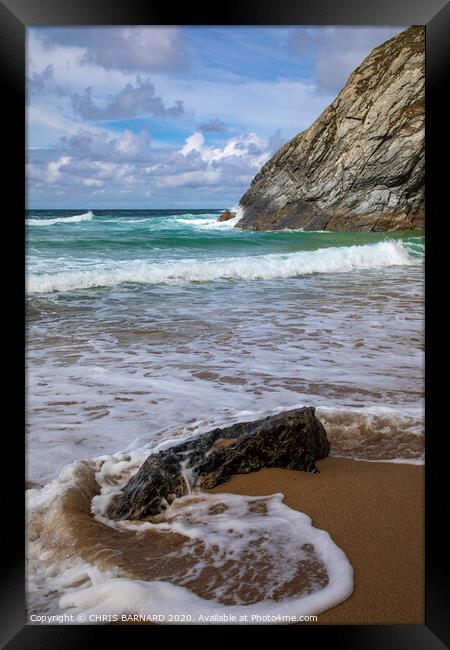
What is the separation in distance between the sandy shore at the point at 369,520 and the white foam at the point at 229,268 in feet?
23.4

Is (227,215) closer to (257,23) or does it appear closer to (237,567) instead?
(257,23)

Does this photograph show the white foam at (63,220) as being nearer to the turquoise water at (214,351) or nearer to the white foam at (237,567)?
the turquoise water at (214,351)

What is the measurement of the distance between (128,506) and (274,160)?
21543 millimetres

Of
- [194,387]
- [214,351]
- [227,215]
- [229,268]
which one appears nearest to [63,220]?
[227,215]

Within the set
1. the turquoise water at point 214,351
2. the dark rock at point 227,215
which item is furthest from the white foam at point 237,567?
the dark rock at point 227,215

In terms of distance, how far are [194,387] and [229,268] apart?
7.08 m

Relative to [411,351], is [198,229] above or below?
above

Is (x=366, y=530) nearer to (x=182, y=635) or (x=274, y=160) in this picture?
(x=182, y=635)

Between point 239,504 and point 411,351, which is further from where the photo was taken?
point 411,351

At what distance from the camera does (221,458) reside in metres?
2.19

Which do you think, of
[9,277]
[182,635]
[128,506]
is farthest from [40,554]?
[9,277]

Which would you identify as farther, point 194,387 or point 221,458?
point 194,387

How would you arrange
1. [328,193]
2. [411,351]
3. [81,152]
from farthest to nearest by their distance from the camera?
[328,193], [81,152], [411,351]

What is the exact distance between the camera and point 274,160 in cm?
2223
